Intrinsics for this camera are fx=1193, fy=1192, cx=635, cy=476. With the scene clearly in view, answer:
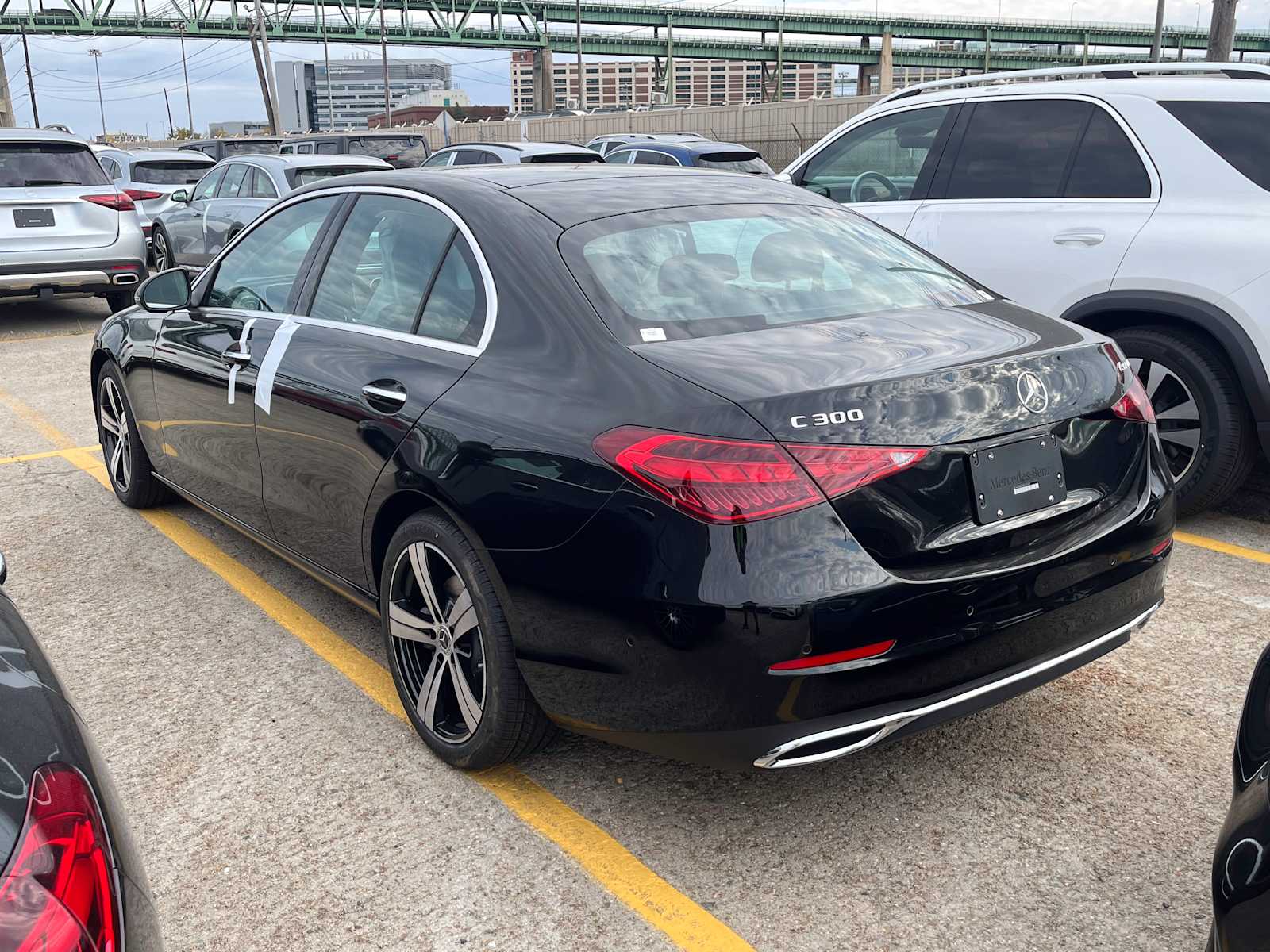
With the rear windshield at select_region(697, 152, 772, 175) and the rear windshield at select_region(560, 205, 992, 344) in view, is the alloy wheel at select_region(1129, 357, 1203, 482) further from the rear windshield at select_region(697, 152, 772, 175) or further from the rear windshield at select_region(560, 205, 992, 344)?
the rear windshield at select_region(697, 152, 772, 175)

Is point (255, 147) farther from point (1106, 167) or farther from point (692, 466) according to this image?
point (692, 466)

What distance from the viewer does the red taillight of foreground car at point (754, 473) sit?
2.52 m

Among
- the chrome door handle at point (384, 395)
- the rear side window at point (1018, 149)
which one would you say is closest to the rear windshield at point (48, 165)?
the rear side window at point (1018, 149)

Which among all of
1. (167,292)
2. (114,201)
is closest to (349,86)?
(114,201)

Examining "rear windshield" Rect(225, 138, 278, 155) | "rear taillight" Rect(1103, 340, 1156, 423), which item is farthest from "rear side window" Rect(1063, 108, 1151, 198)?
"rear windshield" Rect(225, 138, 278, 155)

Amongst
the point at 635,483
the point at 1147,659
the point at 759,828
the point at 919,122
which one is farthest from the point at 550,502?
the point at 919,122

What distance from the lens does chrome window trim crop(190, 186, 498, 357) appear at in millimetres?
3232

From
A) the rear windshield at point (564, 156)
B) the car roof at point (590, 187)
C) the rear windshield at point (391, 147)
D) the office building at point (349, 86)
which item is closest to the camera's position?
the car roof at point (590, 187)

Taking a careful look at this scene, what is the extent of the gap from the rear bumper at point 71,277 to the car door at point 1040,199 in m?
8.62

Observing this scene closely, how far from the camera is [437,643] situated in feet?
10.8

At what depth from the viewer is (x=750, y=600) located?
2498mm

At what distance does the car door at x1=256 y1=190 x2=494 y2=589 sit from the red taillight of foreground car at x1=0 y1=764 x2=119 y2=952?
1806 mm

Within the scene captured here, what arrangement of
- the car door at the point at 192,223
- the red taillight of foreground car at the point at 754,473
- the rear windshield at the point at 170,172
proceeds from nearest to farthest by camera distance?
the red taillight of foreground car at the point at 754,473, the car door at the point at 192,223, the rear windshield at the point at 170,172

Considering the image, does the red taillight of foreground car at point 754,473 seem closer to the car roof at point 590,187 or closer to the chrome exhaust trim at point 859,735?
the chrome exhaust trim at point 859,735
